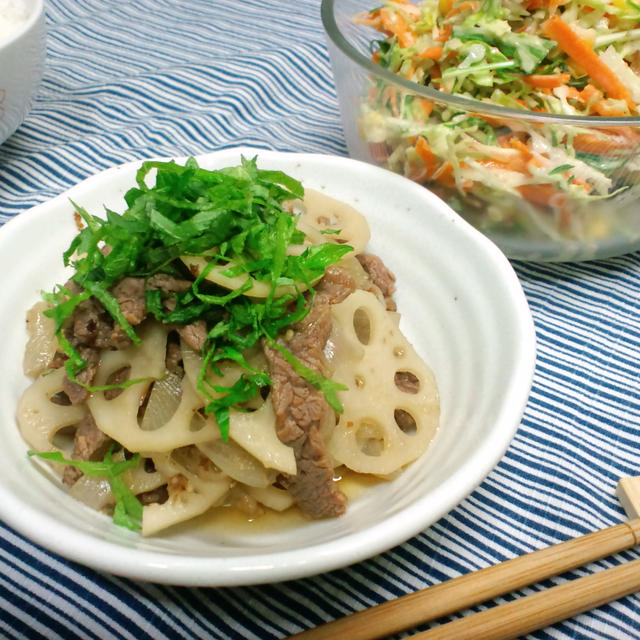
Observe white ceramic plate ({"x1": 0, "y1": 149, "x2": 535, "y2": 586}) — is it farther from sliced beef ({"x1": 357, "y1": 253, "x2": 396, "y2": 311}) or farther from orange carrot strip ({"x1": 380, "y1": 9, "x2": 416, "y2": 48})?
orange carrot strip ({"x1": 380, "y1": 9, "x2": 416, "y2": 48})

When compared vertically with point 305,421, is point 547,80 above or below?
above

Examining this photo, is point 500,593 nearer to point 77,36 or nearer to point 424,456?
point 424,456

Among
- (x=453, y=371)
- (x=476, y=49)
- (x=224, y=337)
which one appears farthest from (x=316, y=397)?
(x=476, y=49)

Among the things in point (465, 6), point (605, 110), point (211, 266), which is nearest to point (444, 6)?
point (465, 6)

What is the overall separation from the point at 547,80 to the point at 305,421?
1602 mm

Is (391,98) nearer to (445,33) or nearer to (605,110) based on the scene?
(445,33)

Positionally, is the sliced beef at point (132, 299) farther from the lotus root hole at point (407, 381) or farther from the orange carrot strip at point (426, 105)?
the orange carrot strip at point (426, 105)

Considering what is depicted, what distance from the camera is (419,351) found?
1686 mm

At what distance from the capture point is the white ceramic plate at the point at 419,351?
103 centimetres

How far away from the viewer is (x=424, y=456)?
136cm

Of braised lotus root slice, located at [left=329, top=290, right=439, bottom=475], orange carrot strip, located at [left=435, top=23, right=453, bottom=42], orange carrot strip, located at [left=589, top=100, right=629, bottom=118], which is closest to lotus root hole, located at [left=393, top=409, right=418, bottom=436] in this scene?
braised lotus root slice, located at [left=329, top=290, right=439, bottom=475]

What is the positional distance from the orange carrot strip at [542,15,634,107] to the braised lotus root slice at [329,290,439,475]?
4.11ft

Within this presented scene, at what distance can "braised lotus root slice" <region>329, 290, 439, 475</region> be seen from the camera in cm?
134

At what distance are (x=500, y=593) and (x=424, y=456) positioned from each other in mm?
315
